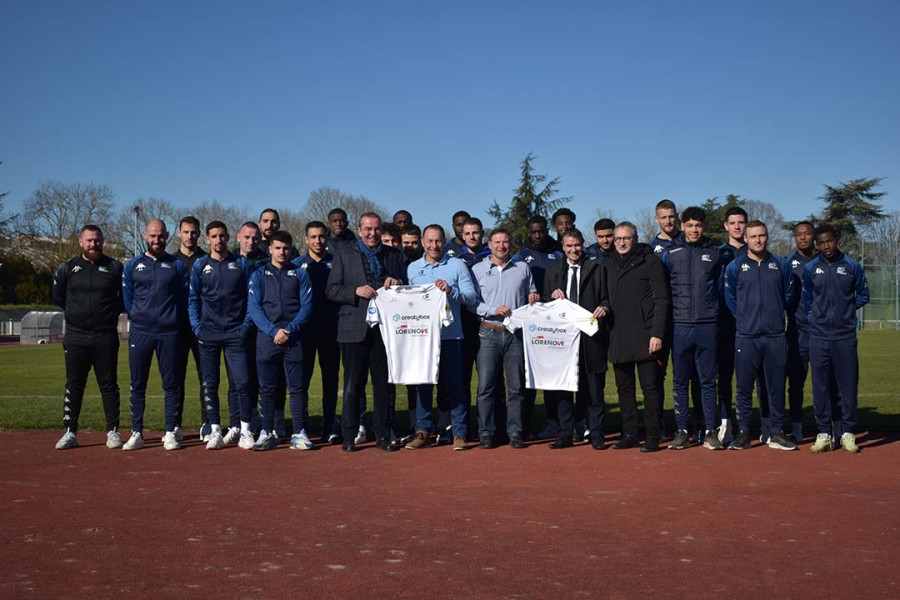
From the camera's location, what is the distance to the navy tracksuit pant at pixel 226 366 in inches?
365

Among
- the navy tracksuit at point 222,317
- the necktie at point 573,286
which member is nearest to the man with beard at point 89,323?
the navy tracksuit at point 222,317

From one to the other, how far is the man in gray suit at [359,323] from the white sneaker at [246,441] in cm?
100

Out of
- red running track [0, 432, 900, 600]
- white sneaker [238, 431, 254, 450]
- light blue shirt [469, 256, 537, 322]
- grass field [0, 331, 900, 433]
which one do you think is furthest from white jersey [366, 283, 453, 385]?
grass field [0, 331, 900, 433]

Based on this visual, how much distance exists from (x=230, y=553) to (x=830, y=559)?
3552 mm

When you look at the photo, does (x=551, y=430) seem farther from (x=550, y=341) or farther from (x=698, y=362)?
(x=698, y=362)

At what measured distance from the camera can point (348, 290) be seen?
9.11m

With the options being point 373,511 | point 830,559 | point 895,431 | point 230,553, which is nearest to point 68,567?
point 230,553

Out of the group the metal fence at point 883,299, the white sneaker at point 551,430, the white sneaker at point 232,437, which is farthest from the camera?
the metal fence at point 883,299

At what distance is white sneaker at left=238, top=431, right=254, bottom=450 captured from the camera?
30.1 ft

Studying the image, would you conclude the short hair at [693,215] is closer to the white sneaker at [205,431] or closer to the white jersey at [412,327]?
the white jersey at [412,327]

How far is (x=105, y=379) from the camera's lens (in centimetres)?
927

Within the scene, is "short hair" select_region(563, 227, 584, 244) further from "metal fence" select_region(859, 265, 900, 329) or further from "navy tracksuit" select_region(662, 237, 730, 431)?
"metal fence" select_region(859, 265, 900, 329)

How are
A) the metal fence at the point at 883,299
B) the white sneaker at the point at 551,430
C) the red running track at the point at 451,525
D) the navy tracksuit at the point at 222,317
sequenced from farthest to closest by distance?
the metal fence at the point at 883,299 → the white sneaker at the point at 551,430 → the navy tracksuit at the point at 222,317 → the red running track at the point at 451,525

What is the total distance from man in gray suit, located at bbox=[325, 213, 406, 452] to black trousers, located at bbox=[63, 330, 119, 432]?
8.03ft
